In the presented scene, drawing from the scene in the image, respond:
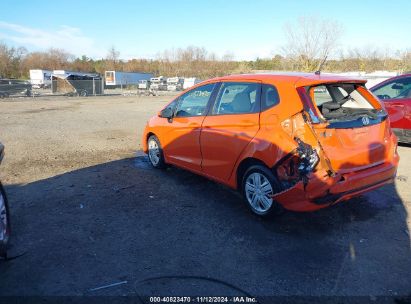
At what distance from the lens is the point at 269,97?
13.6 ft

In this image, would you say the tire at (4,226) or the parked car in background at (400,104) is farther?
the parked car in background at (400,104)

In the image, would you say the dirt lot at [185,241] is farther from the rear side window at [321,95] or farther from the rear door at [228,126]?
the rear side window at [321,95]

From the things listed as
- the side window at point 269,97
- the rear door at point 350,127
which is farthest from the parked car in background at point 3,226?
the rear door at point 350,127

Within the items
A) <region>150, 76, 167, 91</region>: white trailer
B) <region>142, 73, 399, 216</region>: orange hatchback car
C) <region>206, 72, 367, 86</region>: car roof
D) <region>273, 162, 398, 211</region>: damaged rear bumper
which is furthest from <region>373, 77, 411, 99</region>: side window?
<region>150, 76, 167, 91</region>: white trailer

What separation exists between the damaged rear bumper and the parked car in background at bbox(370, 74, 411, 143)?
4.50 meters

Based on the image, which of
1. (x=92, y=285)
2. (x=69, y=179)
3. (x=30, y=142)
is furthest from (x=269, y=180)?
(x=30, y=142)

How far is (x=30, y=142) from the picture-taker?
30.3 feet

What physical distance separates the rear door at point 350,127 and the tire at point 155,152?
3.06 metres

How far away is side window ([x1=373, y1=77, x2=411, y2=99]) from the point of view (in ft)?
25.3

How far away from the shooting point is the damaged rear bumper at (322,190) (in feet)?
12.1

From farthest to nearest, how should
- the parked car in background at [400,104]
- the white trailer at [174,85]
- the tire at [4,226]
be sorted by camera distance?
the white trailer at [174,85], the parked car in background at [400,104], the tire at [4,226]

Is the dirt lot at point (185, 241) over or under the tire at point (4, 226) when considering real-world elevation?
under

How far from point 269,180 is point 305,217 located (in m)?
0.79

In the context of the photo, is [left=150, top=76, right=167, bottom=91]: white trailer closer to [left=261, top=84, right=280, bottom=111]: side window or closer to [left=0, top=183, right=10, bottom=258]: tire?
[left=261, top=84, right=280, bottom=111]: side window
